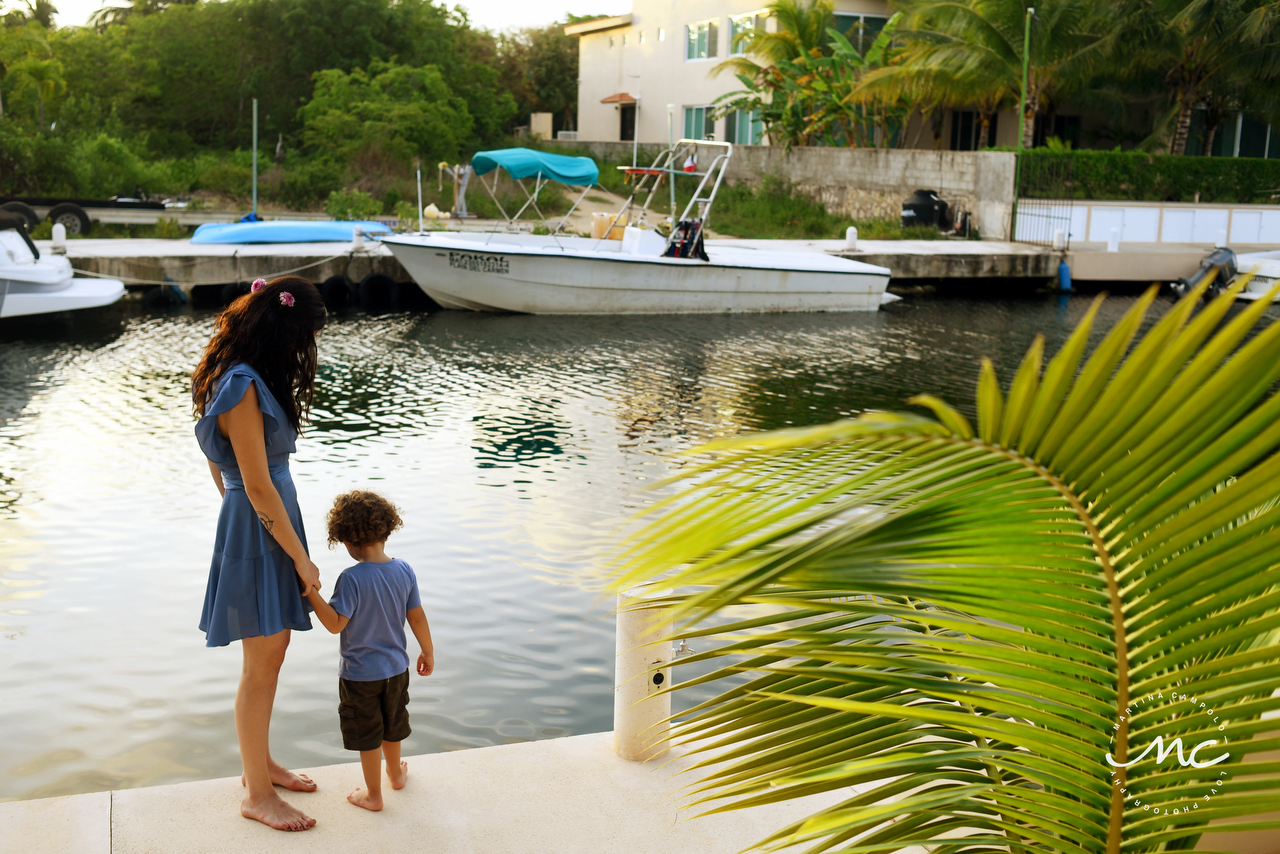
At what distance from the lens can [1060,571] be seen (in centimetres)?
140

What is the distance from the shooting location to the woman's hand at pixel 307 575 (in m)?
3.27

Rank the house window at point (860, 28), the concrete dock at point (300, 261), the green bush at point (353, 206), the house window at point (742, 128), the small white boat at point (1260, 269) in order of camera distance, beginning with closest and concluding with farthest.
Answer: the concrete dock at point (300, 261) < the small white boat at point (1260, 269) < the green bush at point (353, 206) < the house window at point (860, 28) < the house window at point (742, 128)

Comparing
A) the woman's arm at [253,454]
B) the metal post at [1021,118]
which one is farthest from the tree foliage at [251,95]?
the woman's arm at [253,454]

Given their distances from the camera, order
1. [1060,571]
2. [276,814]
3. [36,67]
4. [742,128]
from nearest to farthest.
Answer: [1060,571], [276,814], [36,67], [742,128]

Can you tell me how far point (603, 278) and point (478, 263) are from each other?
1.97m

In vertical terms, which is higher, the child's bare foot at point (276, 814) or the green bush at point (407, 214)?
the green bush at point (407, 214)

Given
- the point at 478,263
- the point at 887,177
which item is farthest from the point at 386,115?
the point at 478,263

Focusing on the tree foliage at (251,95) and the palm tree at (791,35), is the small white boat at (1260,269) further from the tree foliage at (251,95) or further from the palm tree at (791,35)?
the tree foliage at (251,95)

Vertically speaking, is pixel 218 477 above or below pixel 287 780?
above

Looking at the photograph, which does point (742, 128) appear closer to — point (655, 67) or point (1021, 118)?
point (655, 67)

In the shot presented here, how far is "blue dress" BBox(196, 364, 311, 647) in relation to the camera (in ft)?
10.4

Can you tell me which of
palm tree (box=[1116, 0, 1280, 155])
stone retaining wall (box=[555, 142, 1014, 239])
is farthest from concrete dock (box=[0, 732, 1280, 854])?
palm tree (box=[1116, 0, 1280, 155])

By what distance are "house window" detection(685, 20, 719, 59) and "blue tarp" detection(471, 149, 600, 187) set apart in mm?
19230

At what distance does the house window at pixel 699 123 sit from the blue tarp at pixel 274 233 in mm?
17538
